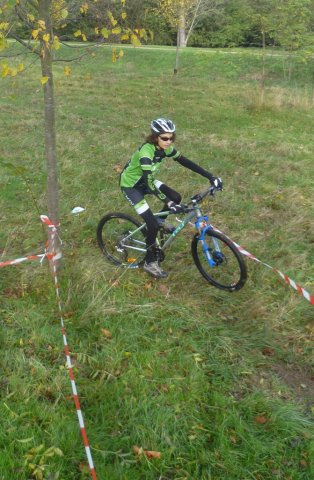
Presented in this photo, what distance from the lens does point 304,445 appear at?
Result: 3152 millimetres

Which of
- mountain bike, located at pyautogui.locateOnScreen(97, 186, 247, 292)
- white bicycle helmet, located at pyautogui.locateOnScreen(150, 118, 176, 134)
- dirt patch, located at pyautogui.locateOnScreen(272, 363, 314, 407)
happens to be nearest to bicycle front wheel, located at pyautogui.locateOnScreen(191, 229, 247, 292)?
mountain bike, located at pyautogui.locateOnScreen(97, 186, 247, 292)

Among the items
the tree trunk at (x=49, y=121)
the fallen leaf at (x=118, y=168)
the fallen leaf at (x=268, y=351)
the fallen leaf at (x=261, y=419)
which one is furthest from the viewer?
the fallen leaf at (x=118, y=168)

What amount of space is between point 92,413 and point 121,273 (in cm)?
213

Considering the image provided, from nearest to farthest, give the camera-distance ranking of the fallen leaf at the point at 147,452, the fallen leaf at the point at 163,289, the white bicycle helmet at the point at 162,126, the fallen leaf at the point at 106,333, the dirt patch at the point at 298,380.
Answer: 1. the fallen leaf at the point at 147,452
2. the dirt patch at the point at 298,380
3. the fallen leaf at the point at 106,333
4. the white bicycle helmet at the point at 162,126
5. the fallen leaf at the point at 163,289

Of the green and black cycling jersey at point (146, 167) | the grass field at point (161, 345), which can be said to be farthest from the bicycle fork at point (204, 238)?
the green and black cycling jersey at point (146, 167)

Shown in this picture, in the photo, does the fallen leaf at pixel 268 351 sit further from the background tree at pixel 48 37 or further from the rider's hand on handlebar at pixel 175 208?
the background tree at pixel 48 37

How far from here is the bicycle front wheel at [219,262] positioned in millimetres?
4727

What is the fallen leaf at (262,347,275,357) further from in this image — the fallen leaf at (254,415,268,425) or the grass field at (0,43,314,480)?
the fallen leaf at (254,415,268,425)

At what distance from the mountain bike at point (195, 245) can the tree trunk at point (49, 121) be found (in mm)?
980

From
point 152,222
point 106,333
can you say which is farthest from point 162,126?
point 106,333

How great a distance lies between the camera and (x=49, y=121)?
169 inches

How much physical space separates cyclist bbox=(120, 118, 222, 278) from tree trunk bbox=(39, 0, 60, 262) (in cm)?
99

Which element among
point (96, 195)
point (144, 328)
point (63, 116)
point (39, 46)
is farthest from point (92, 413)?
point (63, 116)

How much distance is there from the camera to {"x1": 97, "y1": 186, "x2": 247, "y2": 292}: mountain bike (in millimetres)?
4832
